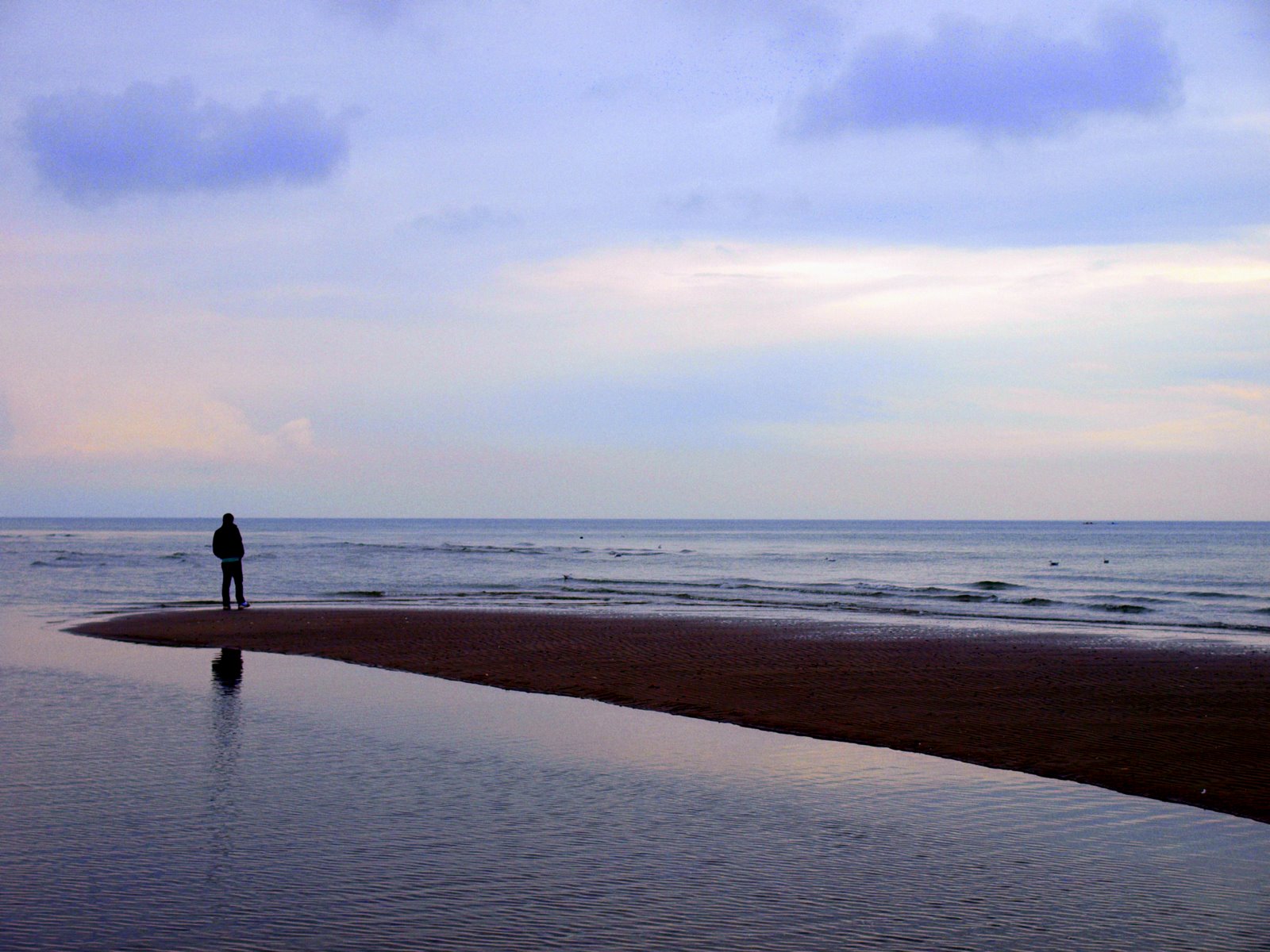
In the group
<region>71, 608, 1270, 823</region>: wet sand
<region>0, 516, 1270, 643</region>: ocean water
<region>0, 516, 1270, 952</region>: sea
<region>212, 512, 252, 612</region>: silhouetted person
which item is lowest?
<region>0, 516, 1270, 643</region>: ocean water

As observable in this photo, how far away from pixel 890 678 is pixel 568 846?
1012 centimetres

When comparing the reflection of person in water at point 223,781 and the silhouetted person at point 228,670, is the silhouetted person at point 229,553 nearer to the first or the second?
the silhouetted person at point 228,670

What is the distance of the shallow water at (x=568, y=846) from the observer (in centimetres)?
585

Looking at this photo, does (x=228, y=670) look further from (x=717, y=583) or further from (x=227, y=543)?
(x=717, y=583)

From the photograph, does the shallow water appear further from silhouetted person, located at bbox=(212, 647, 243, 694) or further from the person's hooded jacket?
the person's hooded jacket

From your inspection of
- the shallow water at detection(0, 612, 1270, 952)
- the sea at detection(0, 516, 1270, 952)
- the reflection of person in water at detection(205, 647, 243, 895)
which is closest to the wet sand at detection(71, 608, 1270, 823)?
the sea at detection(0, 516, 1270, 952)

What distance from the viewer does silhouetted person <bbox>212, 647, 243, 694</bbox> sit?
14.6m

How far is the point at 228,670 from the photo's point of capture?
1658cm

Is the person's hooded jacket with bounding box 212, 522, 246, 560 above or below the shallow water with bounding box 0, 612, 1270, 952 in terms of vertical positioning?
above

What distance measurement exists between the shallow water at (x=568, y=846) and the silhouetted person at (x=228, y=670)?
2664mm

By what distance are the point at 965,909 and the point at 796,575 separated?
154 feet

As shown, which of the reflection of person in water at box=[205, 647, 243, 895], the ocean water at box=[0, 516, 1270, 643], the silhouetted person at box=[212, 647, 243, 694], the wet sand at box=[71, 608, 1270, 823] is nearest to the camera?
the reflection of person in water at box=[205, 647, 243, 895]

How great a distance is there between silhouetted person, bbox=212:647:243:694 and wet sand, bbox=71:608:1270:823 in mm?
1049

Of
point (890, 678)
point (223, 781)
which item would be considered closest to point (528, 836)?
point (223, 781)
